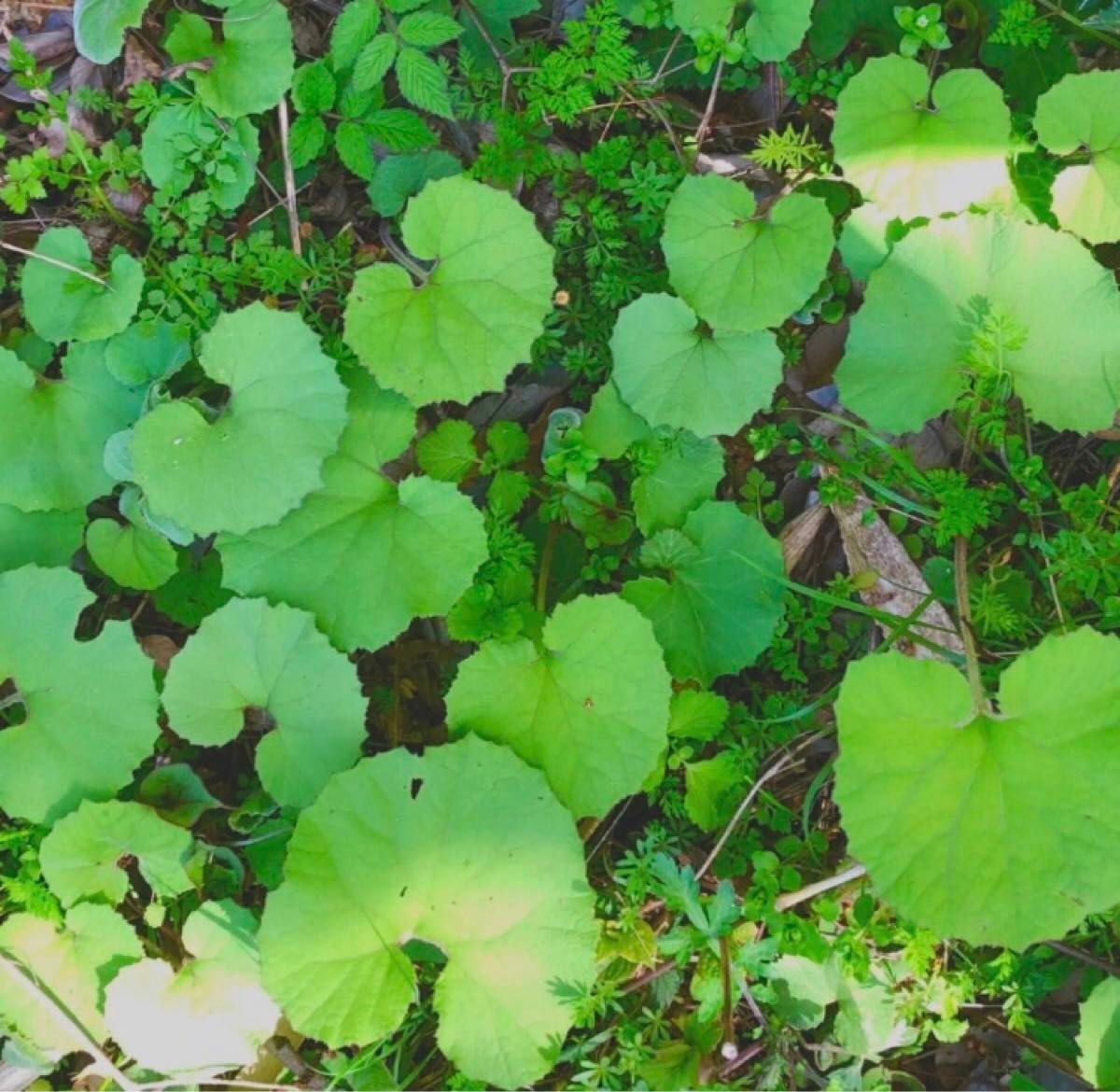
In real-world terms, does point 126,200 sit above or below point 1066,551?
above

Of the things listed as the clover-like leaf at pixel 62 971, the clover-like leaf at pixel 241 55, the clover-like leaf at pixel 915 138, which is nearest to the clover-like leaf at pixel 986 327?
the clover-like leaf at pixel 915 138

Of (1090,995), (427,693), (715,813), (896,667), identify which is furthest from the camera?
(427,693)

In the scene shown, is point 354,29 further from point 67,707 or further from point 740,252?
point 67,707

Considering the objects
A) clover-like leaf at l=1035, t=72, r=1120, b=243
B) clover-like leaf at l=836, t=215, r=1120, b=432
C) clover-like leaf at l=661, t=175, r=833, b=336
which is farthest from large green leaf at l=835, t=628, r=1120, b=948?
clover-like leaf at l=1035, t=72, r=1120, b=243

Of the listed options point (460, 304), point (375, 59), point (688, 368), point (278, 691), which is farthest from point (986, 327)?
point (278, 691)

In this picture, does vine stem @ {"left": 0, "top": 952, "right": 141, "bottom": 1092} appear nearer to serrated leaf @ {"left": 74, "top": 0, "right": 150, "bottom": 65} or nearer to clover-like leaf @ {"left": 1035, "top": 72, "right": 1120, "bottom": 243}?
serrated leaf @ {"left": 74, "top": 0, "right": 150, "bottom": 65}

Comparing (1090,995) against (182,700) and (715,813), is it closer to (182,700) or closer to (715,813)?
(715,813)

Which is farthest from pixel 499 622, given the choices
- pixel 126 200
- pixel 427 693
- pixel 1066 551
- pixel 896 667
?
pixel 126 200
